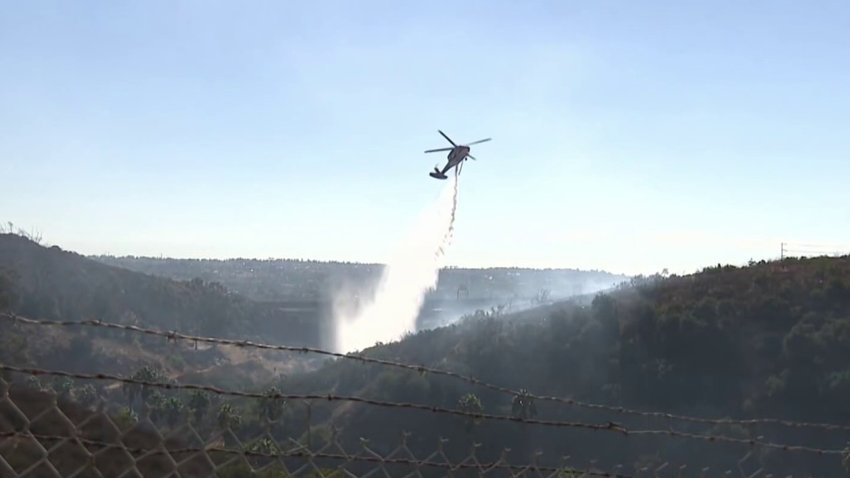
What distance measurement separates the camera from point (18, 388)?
16.9 feet

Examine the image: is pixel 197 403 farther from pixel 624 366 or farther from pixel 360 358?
pixel 624 366

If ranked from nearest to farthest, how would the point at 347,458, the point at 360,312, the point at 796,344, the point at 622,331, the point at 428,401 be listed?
the point at 347,458 < the point at 796,344 < the point at 428,401 < the point at 622,331 < the point at 360,312

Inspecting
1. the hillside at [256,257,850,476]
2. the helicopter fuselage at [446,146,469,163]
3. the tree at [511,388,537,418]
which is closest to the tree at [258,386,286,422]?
the tree at [511,388,537,418]

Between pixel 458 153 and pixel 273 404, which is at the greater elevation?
pixel 458 153

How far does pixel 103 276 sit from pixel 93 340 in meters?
37.0

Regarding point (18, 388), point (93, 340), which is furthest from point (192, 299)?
point (18, 388)

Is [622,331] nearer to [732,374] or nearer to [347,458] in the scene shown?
[732,374]

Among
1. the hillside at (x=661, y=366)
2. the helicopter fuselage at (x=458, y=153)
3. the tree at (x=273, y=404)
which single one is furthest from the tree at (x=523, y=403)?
the helicopter fuselage at (x=458, y=153)

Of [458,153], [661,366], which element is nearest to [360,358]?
[458,153]

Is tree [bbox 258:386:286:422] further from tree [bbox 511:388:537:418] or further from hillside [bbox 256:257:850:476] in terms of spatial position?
hillside [bbox 256:257:850:476]

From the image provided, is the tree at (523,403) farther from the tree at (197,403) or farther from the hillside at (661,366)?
the hillside at (661,366)

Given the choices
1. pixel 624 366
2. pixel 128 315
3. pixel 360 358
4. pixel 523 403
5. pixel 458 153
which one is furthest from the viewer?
pixel 128 315

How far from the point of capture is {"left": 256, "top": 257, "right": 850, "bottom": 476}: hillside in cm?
4934

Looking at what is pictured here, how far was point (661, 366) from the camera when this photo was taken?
2389 inches
